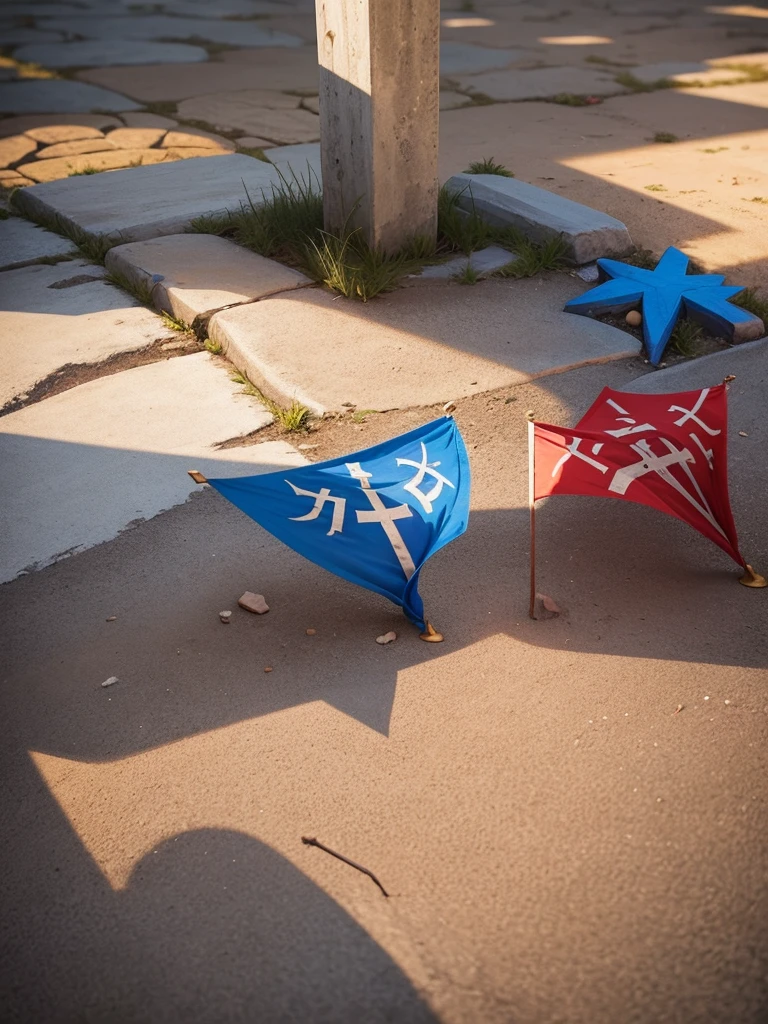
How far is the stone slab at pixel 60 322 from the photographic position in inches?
129

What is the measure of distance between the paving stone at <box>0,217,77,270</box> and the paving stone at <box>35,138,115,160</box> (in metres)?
1.13

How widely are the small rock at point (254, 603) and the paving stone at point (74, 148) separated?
13.7 ft

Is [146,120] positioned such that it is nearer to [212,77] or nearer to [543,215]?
[212,77]

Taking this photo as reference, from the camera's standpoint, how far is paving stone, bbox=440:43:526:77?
24.1ft


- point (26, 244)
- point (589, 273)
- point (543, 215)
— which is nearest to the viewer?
point (589, 273)

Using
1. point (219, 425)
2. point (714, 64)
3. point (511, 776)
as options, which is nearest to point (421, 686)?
point (511, 776)

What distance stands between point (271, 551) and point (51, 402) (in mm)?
1147

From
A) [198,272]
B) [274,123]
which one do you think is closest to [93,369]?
[198,272]

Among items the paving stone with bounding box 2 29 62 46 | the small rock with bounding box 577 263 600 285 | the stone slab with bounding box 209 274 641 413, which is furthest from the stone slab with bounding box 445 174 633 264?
the paving stone with bounding box 2 29 62 46

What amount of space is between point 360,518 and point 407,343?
1437mm

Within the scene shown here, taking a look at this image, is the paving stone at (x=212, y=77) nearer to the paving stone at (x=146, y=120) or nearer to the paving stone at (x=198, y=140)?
the paving stone at (x=146, y=120)

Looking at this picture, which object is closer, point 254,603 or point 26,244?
point 254,603

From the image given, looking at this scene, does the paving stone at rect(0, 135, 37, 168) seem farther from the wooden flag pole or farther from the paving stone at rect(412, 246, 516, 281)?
the wooden flag pole

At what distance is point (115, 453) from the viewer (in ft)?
9.09
